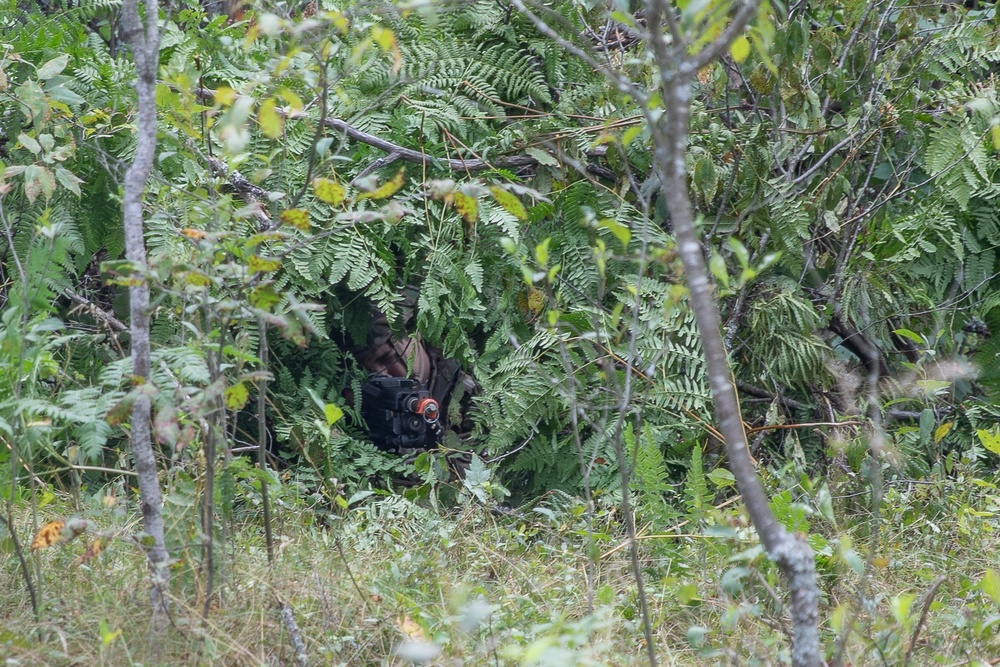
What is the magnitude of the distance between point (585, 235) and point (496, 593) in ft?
4.62

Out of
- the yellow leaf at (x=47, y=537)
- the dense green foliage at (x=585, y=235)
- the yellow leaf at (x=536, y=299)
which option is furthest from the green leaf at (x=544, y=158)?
the yellow leaf at (x=47, y=537)

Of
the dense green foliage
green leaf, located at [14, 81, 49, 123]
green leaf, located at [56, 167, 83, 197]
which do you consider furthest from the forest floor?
green leaf, located at [14, 81, 49, 123]

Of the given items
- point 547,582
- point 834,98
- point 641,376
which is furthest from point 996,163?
point 547,582

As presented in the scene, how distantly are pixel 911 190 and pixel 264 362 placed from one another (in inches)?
102

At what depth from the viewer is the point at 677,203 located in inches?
55.4

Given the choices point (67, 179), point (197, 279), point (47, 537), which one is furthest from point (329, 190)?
point (67, 179)

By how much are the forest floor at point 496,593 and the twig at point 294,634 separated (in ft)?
0.15

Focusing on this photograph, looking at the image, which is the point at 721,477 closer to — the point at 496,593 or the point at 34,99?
the point at 496,593

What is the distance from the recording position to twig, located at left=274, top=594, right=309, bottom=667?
5.77ft

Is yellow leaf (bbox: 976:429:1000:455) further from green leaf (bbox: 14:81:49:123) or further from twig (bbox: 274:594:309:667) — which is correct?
green leaf (bbox: 14:81:49:123)

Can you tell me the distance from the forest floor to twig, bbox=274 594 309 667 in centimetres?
5

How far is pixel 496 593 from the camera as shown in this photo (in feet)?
7.43

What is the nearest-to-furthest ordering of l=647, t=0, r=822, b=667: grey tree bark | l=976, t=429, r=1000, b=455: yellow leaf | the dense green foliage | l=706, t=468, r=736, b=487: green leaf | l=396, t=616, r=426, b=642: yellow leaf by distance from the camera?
l=647, t=0, r=822, b=667: grey tree bark, l=396, t=616, r=426, b=642: yellow leaf, l=976, t=429, r=1000, b=455: yellow leaf, l=706, t=468, r=736, b=487: green leaf, the dense green foliage

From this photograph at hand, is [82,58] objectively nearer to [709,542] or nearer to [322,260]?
[322,260]
